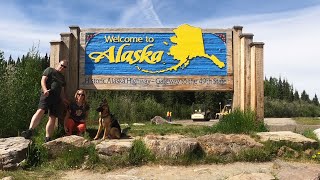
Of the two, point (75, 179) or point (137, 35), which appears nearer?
point (75, 179)

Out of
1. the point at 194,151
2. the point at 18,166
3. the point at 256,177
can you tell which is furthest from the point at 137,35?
the point at 256,177

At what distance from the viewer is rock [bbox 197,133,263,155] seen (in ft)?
23.7

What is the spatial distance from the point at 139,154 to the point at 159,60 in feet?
9.63

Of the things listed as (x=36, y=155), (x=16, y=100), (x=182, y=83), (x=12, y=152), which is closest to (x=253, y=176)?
(x=182, y=83)

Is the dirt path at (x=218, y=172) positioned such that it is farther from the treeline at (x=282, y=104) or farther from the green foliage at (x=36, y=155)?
the treeline at (x=282, y=104)

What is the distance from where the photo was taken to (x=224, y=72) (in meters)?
9.19

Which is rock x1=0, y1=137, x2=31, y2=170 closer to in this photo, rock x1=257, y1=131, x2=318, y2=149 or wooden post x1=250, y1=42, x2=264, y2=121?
rock x1=257, y1=131, x2=318, y2=149

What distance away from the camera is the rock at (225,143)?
7.23m

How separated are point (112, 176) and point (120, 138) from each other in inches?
80.0

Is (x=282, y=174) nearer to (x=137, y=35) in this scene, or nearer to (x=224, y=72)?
(x=224, y=72)

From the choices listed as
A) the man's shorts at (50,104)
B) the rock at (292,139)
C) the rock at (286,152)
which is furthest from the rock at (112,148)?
the rock at (286,152)

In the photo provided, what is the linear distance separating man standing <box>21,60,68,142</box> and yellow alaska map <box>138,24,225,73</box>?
6.57 ft

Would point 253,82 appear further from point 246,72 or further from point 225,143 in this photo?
point 225,143

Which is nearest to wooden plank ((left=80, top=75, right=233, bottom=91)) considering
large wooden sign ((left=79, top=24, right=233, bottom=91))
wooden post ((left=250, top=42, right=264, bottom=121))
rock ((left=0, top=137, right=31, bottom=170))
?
large wooden sign ((left=79, top=24, right=233, bottom=91))
